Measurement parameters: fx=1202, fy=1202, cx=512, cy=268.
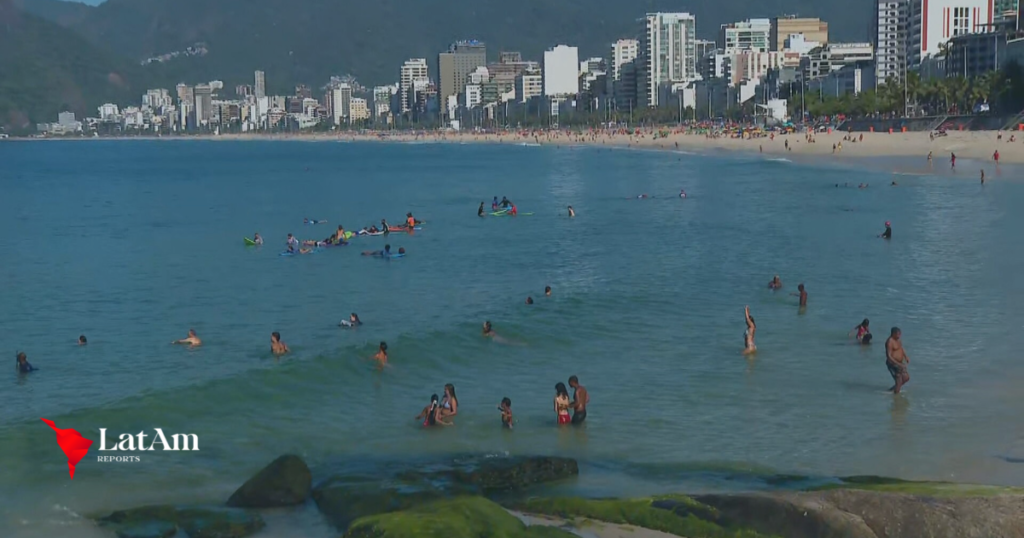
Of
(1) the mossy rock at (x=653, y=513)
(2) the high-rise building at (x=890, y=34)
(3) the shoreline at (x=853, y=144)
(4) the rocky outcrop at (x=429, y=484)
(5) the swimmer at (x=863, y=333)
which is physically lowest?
(4) the rocky outcrop at (x=429, y=484)

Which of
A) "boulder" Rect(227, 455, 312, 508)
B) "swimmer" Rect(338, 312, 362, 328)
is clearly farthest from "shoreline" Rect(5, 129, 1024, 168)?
"boulder" Rect(227, 455, 312, 508)

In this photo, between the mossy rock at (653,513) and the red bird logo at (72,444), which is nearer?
the mossy rock at (653,513)

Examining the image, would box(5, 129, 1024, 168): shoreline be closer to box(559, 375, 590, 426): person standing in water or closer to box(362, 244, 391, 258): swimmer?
box(362, 244, 391, 258): swimmer

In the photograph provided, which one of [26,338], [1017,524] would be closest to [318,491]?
[1017,524]

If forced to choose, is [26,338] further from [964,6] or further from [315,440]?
[964,6]

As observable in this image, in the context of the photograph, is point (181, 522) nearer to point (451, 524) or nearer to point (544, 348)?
point (451, 524)

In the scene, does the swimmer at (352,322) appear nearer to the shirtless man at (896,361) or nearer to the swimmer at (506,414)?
the swimmer at (506,414)

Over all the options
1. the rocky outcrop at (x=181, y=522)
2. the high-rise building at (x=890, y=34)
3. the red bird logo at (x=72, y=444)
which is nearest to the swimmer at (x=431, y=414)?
the rocky outcrop at (x=181, y=522)

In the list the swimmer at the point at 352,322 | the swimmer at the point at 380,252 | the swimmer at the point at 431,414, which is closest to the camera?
the swimmer at the point at 431,414
